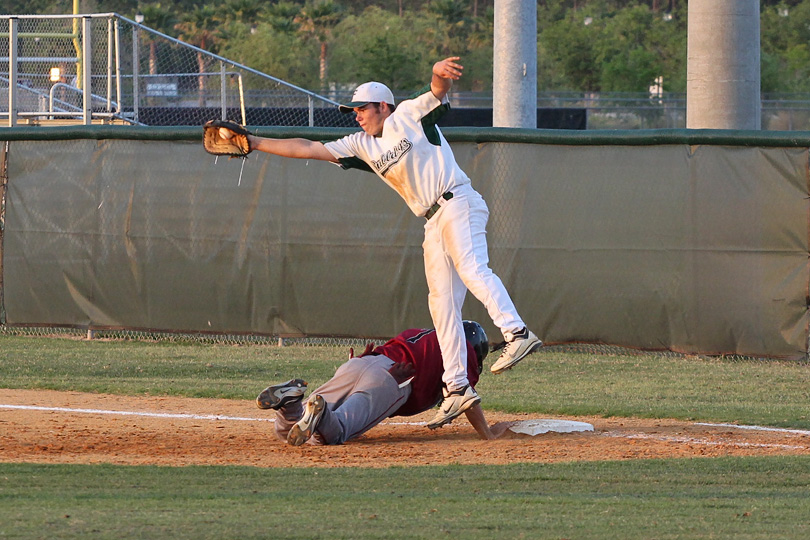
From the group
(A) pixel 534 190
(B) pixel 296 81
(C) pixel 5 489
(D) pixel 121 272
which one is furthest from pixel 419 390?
(B) pixel 296 81

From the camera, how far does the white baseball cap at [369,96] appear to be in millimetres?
6223

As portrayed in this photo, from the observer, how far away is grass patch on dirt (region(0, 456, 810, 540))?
4.07 m

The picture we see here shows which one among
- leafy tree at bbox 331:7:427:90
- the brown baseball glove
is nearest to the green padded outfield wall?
the brown baseball glove

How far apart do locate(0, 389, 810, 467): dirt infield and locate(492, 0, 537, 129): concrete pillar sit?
710 centimetres

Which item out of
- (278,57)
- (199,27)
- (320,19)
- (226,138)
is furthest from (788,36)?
(226,138)

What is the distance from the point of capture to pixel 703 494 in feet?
16.2

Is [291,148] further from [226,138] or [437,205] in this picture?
[437,205]

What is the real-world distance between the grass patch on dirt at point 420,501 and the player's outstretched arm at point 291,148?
173 centimetres

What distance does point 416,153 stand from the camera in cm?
613

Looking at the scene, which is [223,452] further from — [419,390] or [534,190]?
[534,190]

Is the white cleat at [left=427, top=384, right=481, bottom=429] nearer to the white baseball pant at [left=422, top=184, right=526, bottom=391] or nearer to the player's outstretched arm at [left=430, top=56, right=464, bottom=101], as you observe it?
the white baseball pant at [left=422, top=184, right=526, bottom=391]

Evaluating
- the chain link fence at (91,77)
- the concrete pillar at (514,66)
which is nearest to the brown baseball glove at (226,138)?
the chain link fence at (91,77)

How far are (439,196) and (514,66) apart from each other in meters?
8.10

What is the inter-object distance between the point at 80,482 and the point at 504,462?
211 cm
